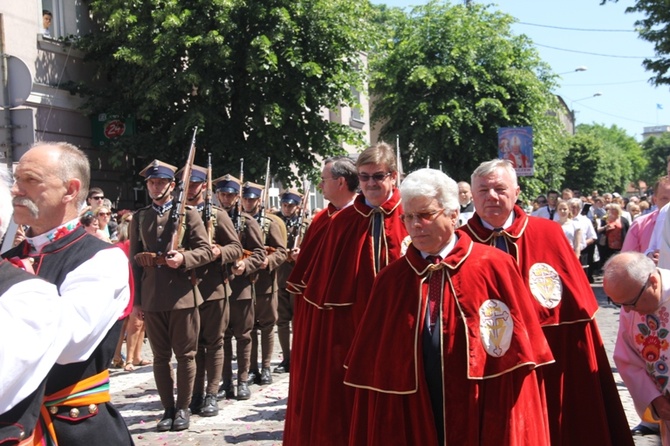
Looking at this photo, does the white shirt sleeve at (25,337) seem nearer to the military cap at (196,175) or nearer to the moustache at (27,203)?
the moustache at (27,203)

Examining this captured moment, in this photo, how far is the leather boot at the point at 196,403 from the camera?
25.2ft

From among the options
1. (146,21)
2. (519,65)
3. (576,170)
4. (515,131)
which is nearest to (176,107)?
(146,21)

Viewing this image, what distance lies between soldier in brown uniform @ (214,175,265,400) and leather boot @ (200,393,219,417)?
2.16 feet

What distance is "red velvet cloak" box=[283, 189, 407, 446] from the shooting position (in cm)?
518

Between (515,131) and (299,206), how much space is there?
12237 millimetres

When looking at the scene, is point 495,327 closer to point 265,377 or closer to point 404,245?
point 404,245

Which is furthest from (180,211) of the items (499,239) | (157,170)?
(499,239)

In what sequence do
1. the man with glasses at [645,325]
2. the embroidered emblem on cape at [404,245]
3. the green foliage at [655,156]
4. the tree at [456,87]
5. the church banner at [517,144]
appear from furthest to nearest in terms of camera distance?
1. the green foliage at [655,156]
2. the tree at [456,87]
3. the church banner at [517,144]
4. the embroidered emblem on cape at [404,245]
5. the man with glasses at [645,325]

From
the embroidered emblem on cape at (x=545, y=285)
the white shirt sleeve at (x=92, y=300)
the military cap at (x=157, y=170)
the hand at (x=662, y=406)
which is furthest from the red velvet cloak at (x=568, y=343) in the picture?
the military cap at (x=157, y=170)

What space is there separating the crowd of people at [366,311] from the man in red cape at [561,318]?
0.01 metres

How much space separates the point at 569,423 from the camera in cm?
477

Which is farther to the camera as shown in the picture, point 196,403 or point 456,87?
point 456,87

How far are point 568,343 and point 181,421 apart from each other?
145 inches

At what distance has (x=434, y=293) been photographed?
384 centimetres
